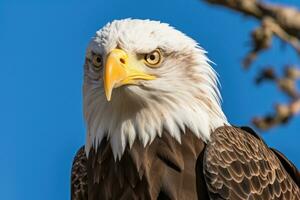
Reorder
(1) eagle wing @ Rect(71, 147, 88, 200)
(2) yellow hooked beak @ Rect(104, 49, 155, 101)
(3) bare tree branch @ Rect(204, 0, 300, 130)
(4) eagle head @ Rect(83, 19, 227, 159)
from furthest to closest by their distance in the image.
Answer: (1) eagle wing @ Rect(71, 147, 88, 200) → (4) eagle head @ Rect(83, 19, 227, 159) → (2) yellow hooked beak @ Rect(104, 49, 155, 101) → (3) bare tree branch @ Rect(204, 0, 300, 130)

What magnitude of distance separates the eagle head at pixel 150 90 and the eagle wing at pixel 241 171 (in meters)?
0.20

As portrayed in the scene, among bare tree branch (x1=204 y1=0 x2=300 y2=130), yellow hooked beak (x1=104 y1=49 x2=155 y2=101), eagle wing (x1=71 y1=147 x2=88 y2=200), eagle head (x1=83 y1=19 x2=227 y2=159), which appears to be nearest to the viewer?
bare tree branch (x1=204 y1=0 x2=300 y2=130)

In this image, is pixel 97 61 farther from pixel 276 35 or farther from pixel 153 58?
pixel 276 35

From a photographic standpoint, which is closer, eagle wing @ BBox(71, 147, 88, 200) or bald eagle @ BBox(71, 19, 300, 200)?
bald eagle @ BBox(71, 19, 300, 200)

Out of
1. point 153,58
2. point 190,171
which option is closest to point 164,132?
point 190,171

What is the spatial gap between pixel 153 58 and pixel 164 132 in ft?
2.32

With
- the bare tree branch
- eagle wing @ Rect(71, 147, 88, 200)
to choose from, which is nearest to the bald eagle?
eagle wing @ Rect(71, 147, 88, 200)

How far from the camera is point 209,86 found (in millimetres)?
5246

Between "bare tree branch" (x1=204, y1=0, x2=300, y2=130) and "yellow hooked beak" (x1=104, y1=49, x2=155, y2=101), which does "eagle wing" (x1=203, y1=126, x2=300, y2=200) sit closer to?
"yellow hooked beak" (x1=104, y1=49, x2=155, y2=101)

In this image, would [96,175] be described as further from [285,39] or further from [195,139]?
[285,39]

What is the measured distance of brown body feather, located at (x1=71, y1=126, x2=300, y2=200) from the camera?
4824mm

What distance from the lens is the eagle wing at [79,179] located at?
221 inches

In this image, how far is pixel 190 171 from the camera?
16.1 feet

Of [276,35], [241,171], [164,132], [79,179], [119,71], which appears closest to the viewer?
[276,35]
